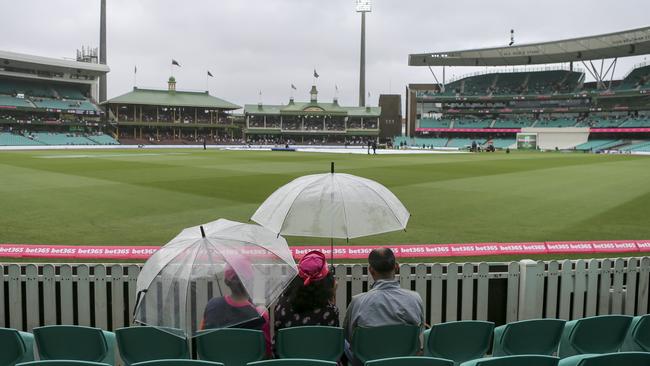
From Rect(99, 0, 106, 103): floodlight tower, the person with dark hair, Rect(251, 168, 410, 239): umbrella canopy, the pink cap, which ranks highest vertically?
Rect(99, 0, 106, 103): floodlight tower

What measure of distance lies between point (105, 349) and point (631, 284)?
638cm

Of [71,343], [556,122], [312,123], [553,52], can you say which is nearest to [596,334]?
[71,343]

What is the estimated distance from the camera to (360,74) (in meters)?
128

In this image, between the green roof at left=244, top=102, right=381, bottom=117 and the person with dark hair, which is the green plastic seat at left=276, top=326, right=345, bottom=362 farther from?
the green roof at left=244, top=102, right=381, bottom=117

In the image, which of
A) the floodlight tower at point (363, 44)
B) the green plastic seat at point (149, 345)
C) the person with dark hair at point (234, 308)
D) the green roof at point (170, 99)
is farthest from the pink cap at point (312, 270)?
the floodlight tower at point (363, 44)

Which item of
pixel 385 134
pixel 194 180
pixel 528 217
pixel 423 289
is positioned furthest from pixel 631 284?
pixel 385 134

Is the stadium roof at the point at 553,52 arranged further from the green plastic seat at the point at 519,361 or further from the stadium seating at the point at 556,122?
the green plastic seat at the point at 519,361

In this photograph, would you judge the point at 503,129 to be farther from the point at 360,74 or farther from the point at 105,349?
the point at 105,349

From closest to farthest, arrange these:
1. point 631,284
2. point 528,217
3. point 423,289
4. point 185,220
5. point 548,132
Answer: point 423,289 < point 631,284 < point 185,220 < point 528,217 < point 548,132

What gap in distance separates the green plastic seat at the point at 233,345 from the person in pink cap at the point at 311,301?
705mm

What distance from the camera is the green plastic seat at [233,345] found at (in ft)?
13.5

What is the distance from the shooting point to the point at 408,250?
10.2m

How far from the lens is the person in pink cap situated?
4816mm

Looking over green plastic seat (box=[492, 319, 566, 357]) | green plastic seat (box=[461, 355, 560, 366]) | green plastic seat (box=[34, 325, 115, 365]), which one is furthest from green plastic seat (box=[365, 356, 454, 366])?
green plastic seat (box=[34, 325, 115, 365])
